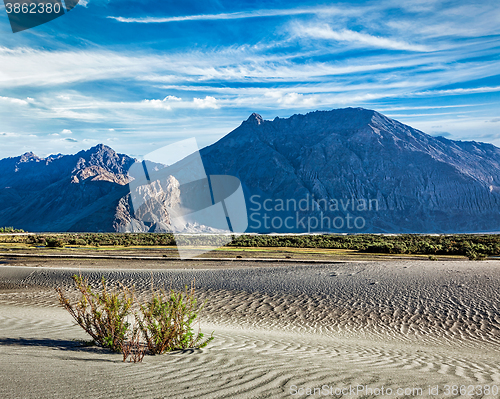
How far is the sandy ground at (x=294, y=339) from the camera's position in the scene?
4.39m

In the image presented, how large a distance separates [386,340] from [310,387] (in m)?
5.13

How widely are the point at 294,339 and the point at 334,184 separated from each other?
4779 inches

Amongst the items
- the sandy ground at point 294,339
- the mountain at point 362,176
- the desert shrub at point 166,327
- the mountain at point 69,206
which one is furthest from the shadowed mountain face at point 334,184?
the desert shrub at point 166,327

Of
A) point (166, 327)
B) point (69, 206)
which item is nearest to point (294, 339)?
point (166, 327)

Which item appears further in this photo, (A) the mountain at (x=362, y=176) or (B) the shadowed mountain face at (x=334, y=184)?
(A) the mountain at (x=362, y=176)

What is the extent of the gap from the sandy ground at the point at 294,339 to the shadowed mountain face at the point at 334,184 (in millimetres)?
90121

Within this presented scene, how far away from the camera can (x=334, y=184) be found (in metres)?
126

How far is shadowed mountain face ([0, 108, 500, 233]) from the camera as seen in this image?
114312 mm

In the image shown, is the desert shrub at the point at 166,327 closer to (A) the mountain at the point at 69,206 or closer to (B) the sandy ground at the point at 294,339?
(B) the sandy ground at the point at 294,339

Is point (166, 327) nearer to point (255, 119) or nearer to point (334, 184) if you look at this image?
point (334, 184)

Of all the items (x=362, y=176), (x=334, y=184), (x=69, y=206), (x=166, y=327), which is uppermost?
(x=362, y=176)

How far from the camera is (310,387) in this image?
14.3 ft

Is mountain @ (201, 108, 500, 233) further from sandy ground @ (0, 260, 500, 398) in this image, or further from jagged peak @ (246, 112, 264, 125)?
sandy ground @ (0, 260, 500, 398)

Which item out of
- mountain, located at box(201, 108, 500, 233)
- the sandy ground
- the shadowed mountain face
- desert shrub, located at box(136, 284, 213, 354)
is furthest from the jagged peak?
desert shrub, located at box(136, 284, 213, 354)
